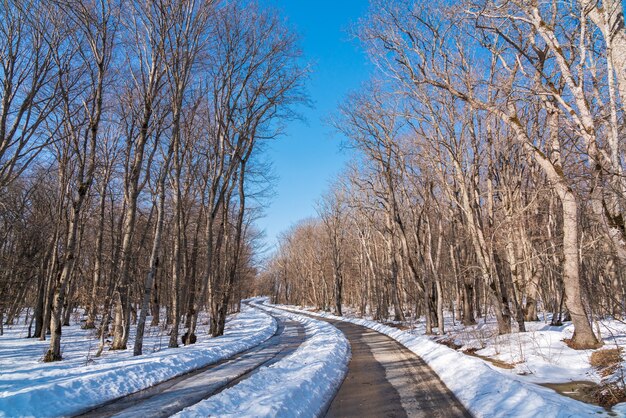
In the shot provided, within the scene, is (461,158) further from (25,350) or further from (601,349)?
(25,350)

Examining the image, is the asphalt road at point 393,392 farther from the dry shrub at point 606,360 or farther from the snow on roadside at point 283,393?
the dry shrub at point 606,360

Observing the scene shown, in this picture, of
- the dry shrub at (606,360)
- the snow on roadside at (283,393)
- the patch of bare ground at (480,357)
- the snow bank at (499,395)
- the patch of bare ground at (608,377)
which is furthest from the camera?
Result: the patch of bare ground at (480,357)

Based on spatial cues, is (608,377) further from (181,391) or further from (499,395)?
(181,391)

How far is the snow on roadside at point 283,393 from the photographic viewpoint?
566 cm

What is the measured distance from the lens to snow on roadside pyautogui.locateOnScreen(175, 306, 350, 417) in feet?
18.6

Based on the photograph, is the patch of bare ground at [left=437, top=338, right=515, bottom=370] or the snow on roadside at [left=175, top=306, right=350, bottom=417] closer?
the snow on roadside at [left=175, top=306, right=350, bottom=417]

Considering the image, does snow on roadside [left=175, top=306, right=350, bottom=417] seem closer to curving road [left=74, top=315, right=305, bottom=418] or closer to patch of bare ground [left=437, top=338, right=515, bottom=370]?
curving road [left=74, top=315, right=305, bottom=418]

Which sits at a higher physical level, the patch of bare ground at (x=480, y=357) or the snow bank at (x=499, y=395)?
the snow bank at (x=499, y=395)

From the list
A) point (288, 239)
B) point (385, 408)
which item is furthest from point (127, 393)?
point (288, 239)

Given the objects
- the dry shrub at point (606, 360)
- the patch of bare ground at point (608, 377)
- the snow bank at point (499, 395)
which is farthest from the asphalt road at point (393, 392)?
the dry shrub at point (606, 360)

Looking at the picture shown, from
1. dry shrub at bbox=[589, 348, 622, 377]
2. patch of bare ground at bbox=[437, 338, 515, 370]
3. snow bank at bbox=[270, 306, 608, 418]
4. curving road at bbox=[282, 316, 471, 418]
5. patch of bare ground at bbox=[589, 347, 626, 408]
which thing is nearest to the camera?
snow bank at bbox=[270, 306, 608, 418]

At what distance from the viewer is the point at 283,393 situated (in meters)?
6.45

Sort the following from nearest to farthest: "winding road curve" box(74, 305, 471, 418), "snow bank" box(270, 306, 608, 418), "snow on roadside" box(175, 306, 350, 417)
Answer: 1. "snow bank" box(270, 306, 608, 418)
2. "snow on roadside" box(175, 306, 350, 417)
3. "winding road curve" box(74, 305, 471, 418)

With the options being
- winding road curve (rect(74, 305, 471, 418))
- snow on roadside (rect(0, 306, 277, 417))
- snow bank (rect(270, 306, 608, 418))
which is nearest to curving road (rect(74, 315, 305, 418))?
winding road curve (rect(74, 305, 471, 418))
